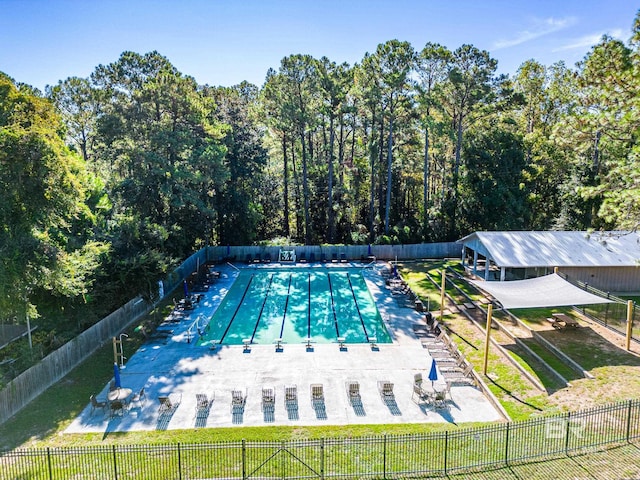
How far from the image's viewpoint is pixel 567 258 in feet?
84.4

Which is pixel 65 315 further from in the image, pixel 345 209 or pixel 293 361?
pixel 345 209

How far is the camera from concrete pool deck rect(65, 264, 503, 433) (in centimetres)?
1390

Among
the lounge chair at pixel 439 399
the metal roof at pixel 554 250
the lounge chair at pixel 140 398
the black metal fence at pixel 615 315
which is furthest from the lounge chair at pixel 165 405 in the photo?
the metal roof at pixel 554 250

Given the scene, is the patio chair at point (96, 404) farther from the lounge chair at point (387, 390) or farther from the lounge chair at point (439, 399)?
the lounge chair at point (439, 399)

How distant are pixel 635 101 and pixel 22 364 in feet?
73.0

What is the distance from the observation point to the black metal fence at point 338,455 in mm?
11047

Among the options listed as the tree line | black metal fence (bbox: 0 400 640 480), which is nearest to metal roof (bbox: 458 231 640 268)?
the tree line

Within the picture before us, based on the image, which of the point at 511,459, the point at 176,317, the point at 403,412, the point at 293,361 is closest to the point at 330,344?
the point at 293,361

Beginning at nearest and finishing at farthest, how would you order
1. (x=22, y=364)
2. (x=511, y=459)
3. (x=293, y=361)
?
(x=511, y=459), (x=22, y=364), (x=293, y=361)

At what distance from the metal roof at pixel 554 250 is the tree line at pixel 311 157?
5782 mm

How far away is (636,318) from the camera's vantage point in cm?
1900

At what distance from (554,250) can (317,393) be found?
729 inches

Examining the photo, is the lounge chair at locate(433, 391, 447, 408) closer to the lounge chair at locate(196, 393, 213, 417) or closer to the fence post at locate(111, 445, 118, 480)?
the lounge chair at locate(196, 393, 213, 417)

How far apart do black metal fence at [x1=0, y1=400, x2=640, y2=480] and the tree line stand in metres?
7.68
